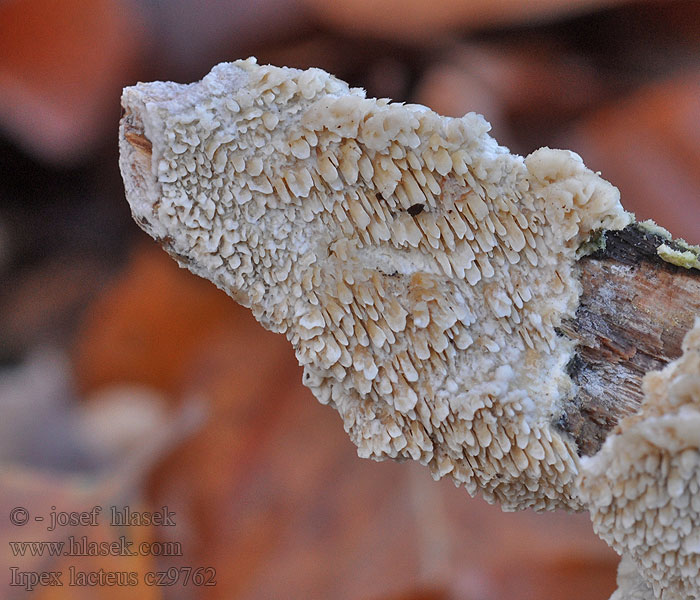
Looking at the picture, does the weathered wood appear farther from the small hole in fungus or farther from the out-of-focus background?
the out-of-focus background

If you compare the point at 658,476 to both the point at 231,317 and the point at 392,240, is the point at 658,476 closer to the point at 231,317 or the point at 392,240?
the point at 392,240

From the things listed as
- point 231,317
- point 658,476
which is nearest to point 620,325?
point 658,476

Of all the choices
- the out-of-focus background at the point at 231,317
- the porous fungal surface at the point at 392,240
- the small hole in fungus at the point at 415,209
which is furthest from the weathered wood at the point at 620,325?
the out-of-focus background at the point at 231,317

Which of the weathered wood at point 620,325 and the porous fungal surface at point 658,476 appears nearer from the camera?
the porous fungal surface at point 658,476

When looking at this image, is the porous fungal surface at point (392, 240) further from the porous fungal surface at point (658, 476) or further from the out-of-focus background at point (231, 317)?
the out-of-focus background at point (231, 317)

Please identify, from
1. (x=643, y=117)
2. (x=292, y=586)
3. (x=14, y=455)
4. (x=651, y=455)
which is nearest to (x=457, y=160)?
(x=651, y=455)

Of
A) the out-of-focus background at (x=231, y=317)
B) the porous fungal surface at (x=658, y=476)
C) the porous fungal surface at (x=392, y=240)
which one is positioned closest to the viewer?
the porous fungal surface at (x=658, y=476)

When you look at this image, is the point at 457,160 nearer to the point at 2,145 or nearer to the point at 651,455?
the point at 651,455

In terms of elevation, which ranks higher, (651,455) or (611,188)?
(611,188)
